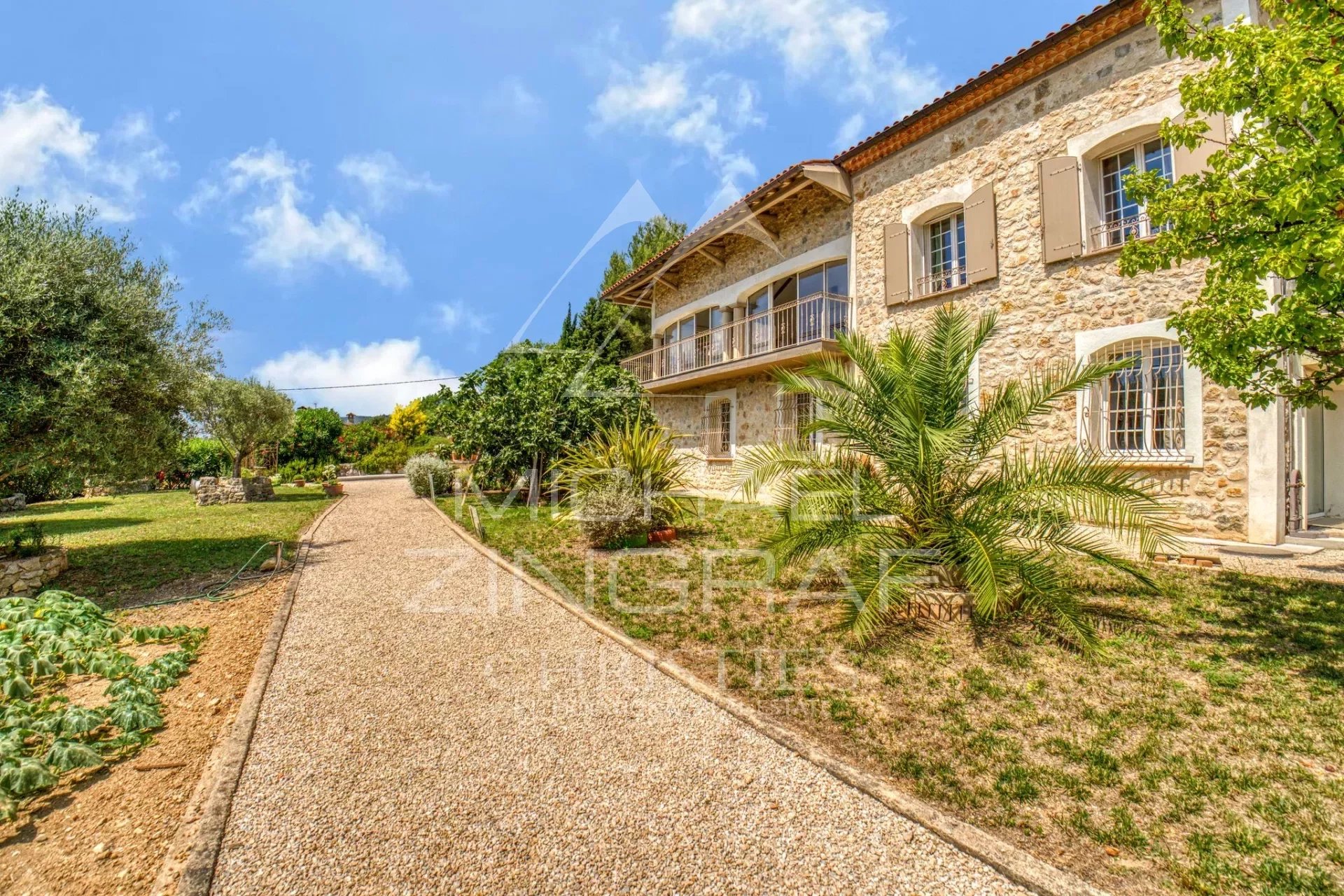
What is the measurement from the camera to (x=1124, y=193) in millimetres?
8922

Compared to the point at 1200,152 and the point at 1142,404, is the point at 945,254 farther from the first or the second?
the point at 1142,404

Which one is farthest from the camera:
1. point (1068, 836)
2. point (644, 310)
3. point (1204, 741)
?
point (644, 310)

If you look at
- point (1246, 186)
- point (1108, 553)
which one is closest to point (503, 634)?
point (1108, 553)

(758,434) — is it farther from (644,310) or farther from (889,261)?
(644,310)

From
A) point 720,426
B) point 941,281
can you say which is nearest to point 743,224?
point 720,426

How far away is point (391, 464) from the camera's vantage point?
35.0m

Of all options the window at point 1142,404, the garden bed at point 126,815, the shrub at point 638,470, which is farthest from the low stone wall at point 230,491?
the window at point 1142,404

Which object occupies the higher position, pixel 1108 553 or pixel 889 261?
pixel 889 261

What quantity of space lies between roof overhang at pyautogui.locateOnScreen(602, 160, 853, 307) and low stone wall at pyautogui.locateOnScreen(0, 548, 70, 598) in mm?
13755

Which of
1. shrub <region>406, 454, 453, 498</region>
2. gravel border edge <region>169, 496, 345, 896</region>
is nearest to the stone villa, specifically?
gravel border edge <region>169, 496, 345, 896</region>

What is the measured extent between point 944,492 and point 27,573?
10.9 metres

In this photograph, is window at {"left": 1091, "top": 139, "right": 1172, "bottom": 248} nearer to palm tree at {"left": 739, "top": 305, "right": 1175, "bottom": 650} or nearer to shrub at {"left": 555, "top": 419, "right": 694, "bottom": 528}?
palm tree at {"left": 739, "top": 305, "right": 1175, "bottom": 650}

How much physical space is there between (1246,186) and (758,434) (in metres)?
10.6

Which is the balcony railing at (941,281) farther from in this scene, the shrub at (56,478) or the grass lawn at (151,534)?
the shrub at (56,478)
